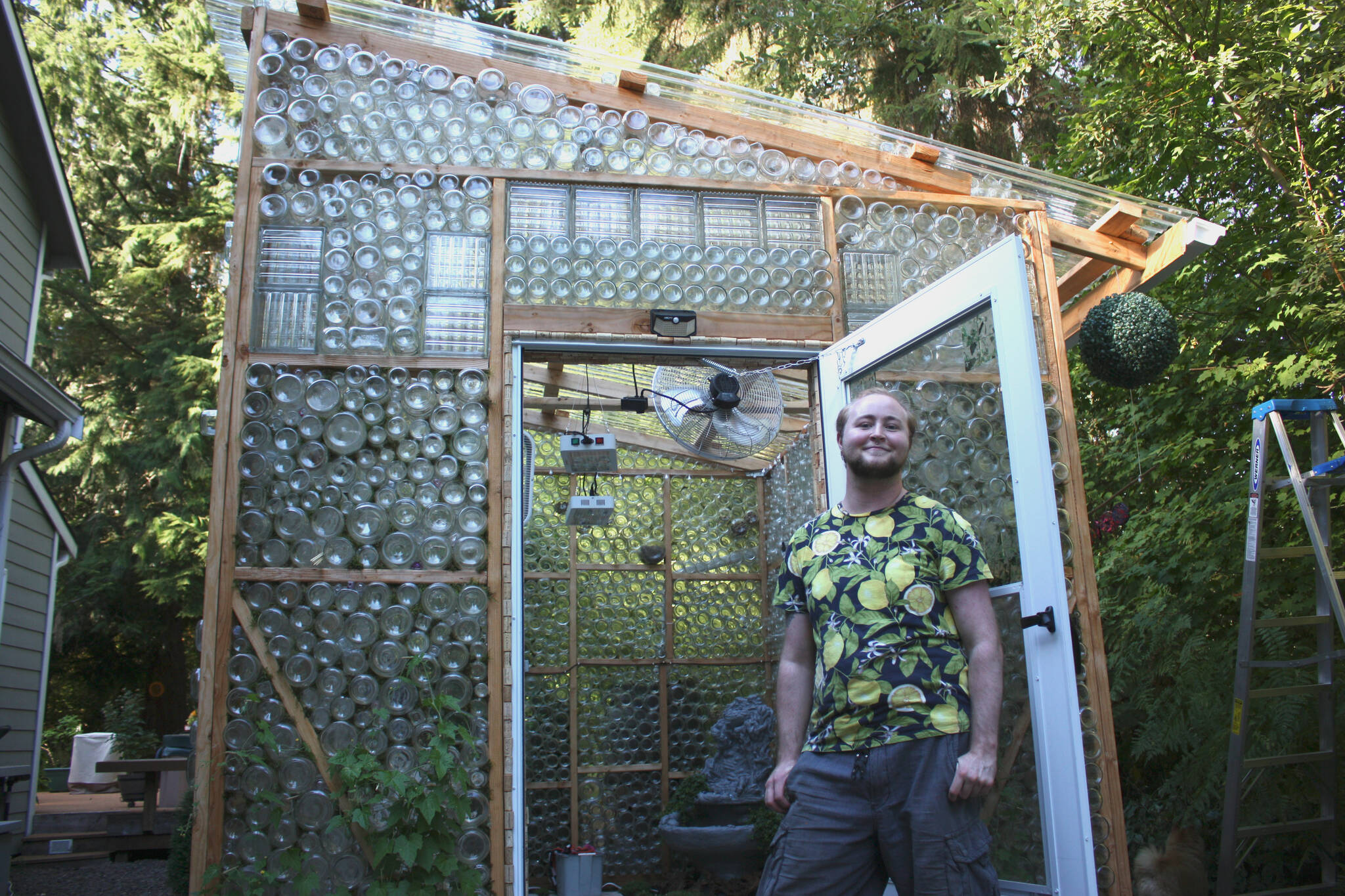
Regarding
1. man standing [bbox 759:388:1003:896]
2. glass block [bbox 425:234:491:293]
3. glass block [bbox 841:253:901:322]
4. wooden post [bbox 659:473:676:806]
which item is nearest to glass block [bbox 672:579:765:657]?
wooden post [bbox 659:473:676:806]

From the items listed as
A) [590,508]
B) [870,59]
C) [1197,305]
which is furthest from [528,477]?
[870,59]

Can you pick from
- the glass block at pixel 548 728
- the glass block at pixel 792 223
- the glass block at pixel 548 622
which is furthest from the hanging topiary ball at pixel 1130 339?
the glass block at pixel 548 728

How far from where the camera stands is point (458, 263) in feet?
12.2

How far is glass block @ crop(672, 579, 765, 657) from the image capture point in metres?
6.44

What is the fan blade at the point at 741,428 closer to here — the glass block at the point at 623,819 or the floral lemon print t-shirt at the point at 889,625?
the floral lemon print t-shirt at the point at 889,625

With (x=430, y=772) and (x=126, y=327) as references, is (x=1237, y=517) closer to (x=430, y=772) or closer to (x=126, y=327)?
(x=430, y=772)

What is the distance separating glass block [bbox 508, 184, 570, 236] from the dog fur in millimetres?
3290

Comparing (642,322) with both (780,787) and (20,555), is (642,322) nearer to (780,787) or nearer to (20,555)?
(780,787)

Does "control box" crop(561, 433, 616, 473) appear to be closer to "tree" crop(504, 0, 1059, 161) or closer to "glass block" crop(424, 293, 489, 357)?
"glass block" crop(424, 293, 489, 357)

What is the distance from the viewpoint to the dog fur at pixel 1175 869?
3.81 meters

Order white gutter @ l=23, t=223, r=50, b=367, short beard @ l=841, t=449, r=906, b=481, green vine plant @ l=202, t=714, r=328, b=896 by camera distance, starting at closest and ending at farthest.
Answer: short beard @ l=841, t=449, r=906, b=481 < green vine plant @ l=202, t=714, r=328, b=896 < white gutter @ l=23, t=223, r=50, b=367

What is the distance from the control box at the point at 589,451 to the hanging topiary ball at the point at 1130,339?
6.53ft

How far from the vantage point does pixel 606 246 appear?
12.7 feet

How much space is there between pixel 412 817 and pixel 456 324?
1.66 metres
